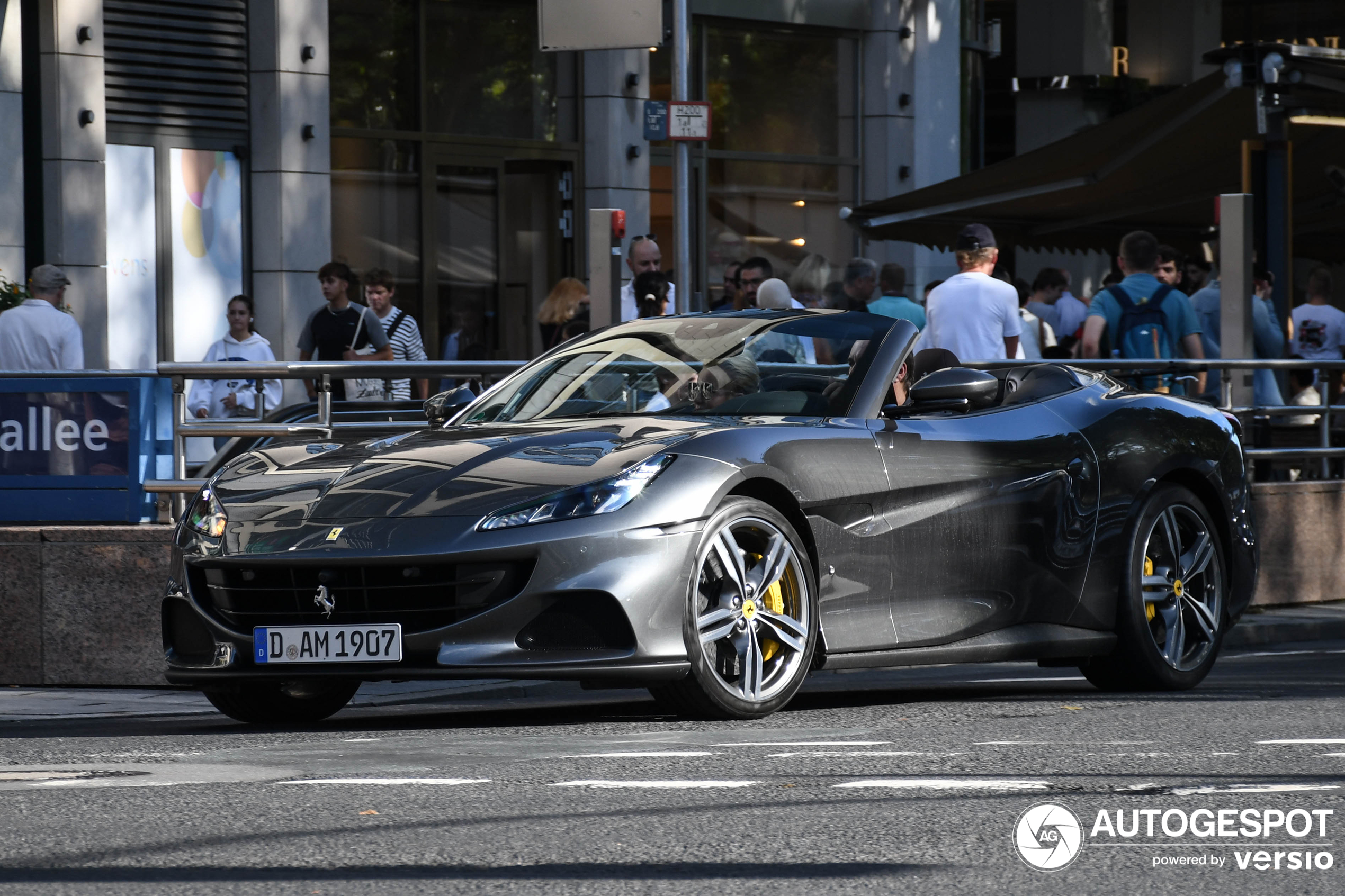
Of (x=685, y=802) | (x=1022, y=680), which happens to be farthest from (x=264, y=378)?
(x=685, y=802)

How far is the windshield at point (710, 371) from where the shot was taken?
25.6ft

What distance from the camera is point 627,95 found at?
74.7 feet

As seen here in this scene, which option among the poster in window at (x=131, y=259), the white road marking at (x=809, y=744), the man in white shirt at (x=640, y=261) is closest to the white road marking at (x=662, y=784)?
the white road marking at (x=809, y=744)

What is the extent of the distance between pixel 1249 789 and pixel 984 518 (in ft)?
8.00

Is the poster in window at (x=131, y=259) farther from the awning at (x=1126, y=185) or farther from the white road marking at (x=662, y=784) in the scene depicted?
the white road marking at (x=662, y=784)

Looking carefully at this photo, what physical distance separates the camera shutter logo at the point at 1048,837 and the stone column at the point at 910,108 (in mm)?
20765

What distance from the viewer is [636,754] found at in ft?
20.6

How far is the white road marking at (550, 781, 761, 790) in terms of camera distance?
5.61 m

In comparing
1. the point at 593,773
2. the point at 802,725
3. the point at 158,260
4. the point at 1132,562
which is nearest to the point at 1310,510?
the point at 1132,562

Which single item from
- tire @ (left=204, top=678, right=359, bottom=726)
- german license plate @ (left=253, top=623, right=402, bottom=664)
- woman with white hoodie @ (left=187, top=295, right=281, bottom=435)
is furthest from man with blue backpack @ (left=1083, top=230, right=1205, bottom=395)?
german license plate @ (left=253, top=623, right=402, bottom=664)

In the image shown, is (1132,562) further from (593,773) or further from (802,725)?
(593,773)

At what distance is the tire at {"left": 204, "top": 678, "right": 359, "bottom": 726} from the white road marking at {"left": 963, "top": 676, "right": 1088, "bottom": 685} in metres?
2.88

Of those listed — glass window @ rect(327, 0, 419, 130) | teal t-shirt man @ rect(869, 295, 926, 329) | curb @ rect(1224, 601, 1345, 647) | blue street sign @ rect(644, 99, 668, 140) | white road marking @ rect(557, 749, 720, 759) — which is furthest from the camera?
glass window @ rect(327, 0, 419, 130)

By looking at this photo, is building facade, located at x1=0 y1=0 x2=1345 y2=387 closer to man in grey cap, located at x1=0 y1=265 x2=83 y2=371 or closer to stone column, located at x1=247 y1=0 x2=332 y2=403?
stone column, located at x1=247 y1=0 x2=332 y2=403
